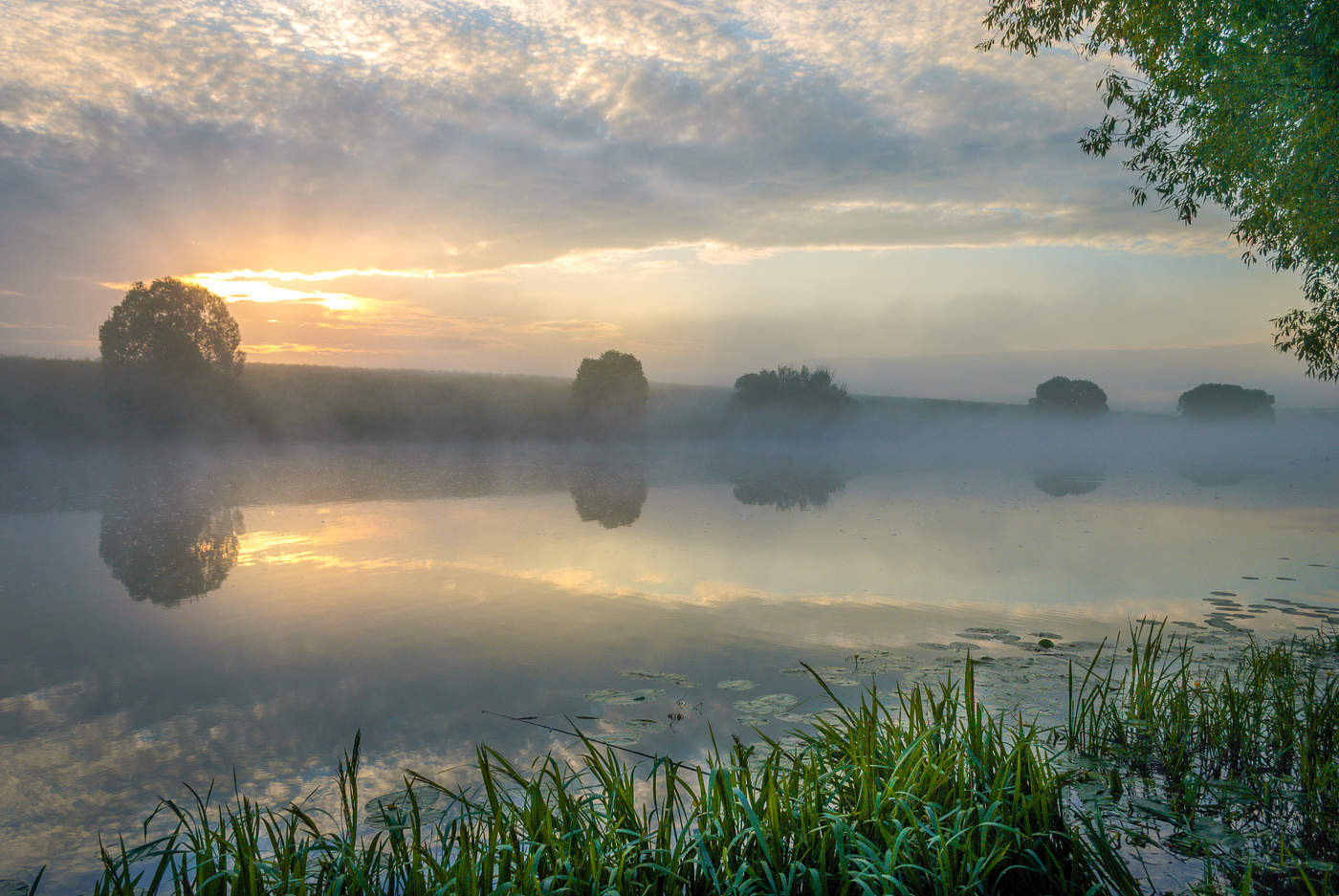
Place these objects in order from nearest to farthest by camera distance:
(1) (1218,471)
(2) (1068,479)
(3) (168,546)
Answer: (3) (168,546) < (2) (1068,479) < (1) (1218,471)

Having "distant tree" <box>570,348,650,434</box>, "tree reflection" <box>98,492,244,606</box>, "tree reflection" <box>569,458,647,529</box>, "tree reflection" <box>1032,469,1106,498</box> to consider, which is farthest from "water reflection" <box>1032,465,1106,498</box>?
"distant tree" <box>570,348,650,434</box>

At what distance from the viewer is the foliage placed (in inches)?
122

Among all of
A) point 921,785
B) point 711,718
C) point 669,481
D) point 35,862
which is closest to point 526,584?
point 711,718

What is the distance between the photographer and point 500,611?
759 centimetres

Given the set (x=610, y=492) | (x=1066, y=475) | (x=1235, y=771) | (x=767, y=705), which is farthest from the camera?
(x=1066, y=475)

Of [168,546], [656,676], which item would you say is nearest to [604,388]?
[168,546]

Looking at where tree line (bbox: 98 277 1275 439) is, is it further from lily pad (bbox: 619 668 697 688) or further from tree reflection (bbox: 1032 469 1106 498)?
lily pad (bbox: 619 668 697 688)

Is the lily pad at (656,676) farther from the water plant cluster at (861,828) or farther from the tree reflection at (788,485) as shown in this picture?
the tree reflection at (788,485)

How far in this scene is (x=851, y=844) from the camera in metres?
2.83

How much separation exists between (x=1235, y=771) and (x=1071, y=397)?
2778 inches

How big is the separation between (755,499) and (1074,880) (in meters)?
14.2

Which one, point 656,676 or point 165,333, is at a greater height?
point 165,333

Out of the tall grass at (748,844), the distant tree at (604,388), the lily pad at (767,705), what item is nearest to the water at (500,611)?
the lily pad at (767,705)

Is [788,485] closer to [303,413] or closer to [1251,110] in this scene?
[1251,110]
